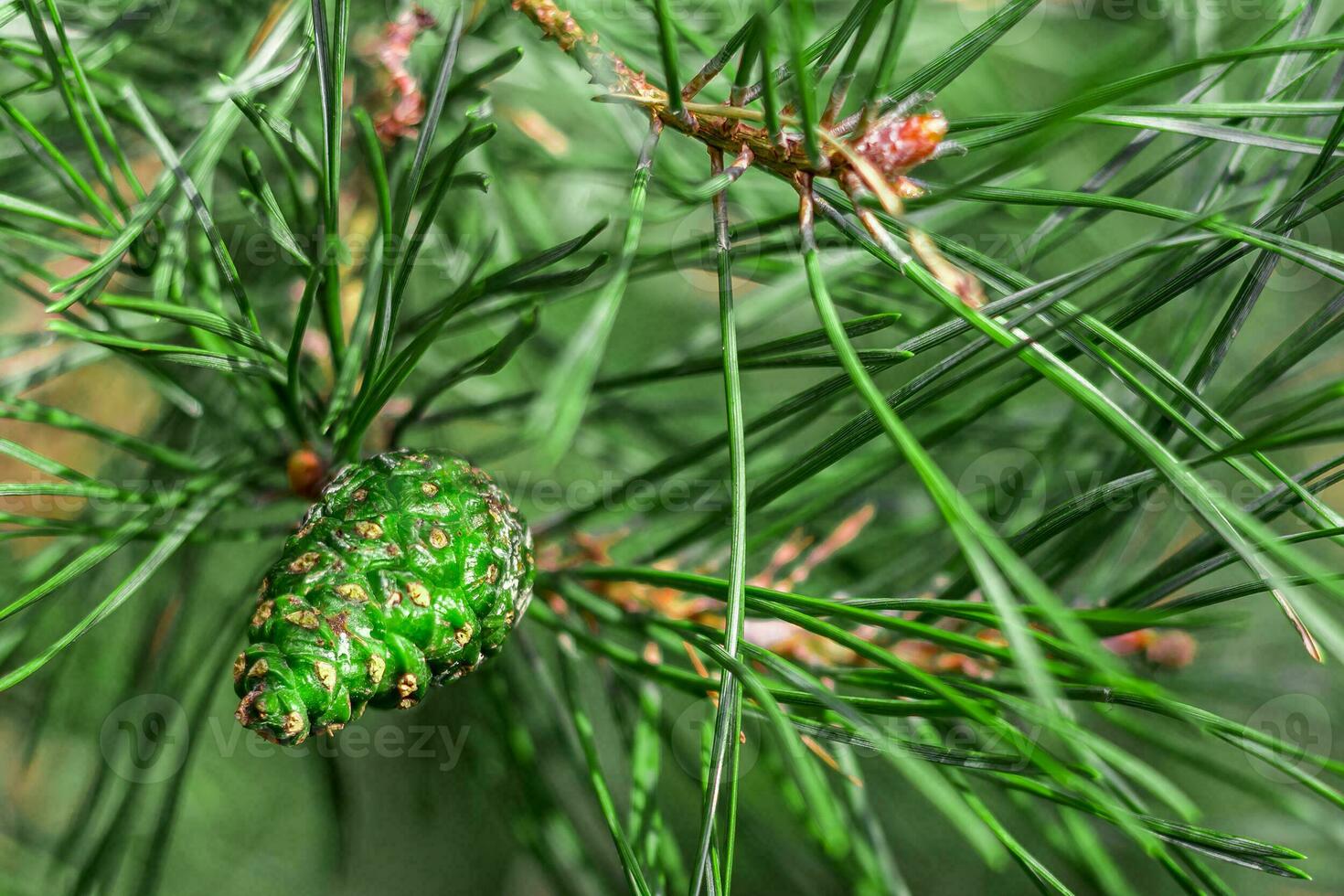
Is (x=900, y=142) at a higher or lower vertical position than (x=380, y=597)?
higher

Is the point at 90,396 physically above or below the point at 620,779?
above

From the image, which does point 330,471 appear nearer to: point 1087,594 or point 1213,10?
point 1087,594

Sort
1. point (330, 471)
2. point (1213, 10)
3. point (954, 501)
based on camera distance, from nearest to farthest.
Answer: point (954, 501) < point (330, 471) < point (1213, 10)

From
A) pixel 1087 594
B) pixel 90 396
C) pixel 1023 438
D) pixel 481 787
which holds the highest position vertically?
pixel 90 396

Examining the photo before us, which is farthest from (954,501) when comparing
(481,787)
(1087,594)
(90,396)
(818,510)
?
(90,396)

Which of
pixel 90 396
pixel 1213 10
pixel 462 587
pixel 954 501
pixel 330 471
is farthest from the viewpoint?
pixel 90 396

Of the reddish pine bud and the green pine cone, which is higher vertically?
the reddish pine bud

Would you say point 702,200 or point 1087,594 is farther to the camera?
point 1087,594

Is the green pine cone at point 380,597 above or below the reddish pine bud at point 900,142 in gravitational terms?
below
